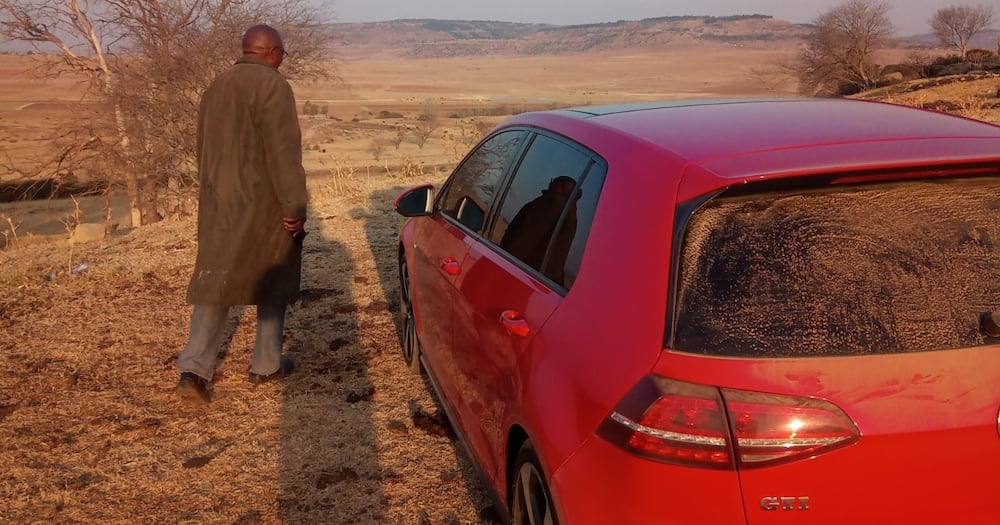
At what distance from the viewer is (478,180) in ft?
12.8

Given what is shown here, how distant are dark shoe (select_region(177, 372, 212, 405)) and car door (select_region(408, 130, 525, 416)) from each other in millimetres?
1276

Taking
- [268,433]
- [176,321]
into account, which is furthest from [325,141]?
[268,433]

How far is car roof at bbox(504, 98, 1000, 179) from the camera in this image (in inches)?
83.9

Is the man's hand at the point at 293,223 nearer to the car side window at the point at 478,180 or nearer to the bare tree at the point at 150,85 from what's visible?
the car side window at the point at 478,180

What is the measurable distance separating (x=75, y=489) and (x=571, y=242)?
8.96 feet

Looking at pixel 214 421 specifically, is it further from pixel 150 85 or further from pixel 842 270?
pixel 150 85

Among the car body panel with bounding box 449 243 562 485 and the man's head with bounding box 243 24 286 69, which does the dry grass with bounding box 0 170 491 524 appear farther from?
the man's head with bounding box 243 24 286 69

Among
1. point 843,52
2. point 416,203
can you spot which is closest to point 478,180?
point 416,203

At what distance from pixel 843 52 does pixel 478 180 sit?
3449 centimetres

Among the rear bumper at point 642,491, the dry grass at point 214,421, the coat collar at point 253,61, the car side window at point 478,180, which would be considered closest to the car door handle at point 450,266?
the car side window at point 478,180

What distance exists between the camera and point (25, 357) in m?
5.87

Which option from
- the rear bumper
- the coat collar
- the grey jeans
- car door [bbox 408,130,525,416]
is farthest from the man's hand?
the rear bumper

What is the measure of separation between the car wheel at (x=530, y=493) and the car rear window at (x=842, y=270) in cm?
72

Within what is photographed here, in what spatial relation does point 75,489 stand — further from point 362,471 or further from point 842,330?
point 842,330
